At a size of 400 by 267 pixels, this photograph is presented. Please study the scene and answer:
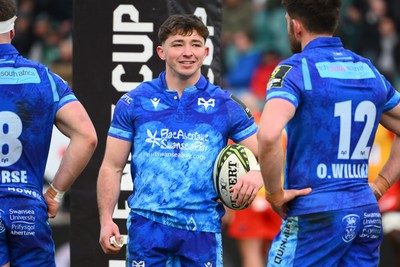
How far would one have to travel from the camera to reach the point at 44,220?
709 centimetres

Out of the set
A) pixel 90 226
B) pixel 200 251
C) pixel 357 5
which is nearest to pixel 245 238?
pixel 90 226

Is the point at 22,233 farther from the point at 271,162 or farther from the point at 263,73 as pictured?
the point at 263,73

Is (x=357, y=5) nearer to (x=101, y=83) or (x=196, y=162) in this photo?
(x=101, y=83)

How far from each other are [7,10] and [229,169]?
1.88 metres

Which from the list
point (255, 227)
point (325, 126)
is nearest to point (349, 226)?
point (325, 126)

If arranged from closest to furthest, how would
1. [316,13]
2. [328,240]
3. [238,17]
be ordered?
[328,240]
[316,13]
[238,17]

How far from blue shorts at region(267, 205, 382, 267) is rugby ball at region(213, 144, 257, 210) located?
17.5 inches

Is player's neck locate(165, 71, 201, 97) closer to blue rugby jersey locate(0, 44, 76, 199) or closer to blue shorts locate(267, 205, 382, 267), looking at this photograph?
blue rugby jersey locate(0, 44, 76, 199)

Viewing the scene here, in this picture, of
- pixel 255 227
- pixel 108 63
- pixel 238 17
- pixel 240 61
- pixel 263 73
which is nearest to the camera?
pixel 108 63

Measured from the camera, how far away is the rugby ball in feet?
22.5

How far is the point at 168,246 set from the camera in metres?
6.91

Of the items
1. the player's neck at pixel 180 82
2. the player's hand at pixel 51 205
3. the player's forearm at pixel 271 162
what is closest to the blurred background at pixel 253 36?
the player's neck at pixel 180 82

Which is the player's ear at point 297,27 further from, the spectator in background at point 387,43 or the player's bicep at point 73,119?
the spectator in background at point 387,43

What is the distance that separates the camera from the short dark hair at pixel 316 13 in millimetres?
6633
